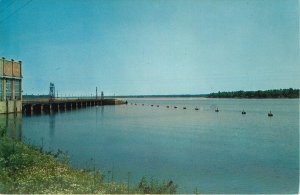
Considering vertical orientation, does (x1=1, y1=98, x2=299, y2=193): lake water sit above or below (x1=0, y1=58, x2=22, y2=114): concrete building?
below

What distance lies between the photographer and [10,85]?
5688 cm

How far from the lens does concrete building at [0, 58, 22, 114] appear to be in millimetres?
54188

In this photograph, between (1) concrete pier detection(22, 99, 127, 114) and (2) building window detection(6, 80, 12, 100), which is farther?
(1) concrete pier detection(22, 99, 127, 114)

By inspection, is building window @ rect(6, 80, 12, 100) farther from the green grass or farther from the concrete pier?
the green grass

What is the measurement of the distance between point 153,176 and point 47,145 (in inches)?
562

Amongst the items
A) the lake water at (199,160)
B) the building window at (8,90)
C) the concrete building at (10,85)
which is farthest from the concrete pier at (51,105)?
the lake water at (199,160)

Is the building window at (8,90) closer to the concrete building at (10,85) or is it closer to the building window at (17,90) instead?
the concrete building at (10,85)

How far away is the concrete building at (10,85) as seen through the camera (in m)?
54.2

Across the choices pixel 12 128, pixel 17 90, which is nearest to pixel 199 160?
pixel 12 128

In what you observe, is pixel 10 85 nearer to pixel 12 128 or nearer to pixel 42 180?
pixel 12 128

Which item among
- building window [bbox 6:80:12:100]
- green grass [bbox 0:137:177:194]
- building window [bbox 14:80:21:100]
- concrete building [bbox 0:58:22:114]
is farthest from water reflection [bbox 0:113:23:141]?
green grass [bbox 0:137:177:194]

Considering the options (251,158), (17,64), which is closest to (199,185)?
(251,158)

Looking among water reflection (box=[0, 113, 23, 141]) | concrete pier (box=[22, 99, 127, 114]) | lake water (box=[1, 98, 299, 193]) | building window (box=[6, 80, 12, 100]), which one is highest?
building window (box=[6, 80, 12, 100])

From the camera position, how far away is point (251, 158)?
26703 mm
